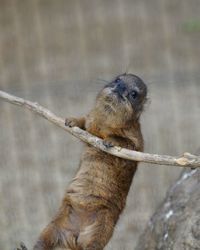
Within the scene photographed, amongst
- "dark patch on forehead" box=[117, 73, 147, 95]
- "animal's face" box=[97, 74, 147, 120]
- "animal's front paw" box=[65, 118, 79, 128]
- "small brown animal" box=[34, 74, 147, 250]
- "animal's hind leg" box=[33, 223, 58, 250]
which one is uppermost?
"dark patch on forehead" box=[117, 73, 147, 95]

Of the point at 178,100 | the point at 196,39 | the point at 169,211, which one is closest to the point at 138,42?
the point at 196,39

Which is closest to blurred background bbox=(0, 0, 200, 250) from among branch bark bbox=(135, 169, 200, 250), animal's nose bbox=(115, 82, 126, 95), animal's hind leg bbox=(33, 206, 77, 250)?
animal's nose bbox=(115, 82, 126, 95)

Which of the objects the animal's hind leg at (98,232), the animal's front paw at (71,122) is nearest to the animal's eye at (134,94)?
the animal's front paw at (71,122)

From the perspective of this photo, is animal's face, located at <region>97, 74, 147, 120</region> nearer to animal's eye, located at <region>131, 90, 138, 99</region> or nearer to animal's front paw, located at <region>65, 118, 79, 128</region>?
Result: animal's eye, located at <region>131, 90, 138, 99</region>

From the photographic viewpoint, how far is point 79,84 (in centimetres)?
1170

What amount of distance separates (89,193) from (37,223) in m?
3.03

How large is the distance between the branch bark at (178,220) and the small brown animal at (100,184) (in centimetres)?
36

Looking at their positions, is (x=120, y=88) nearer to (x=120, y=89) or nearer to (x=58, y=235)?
(x=120, y=89)

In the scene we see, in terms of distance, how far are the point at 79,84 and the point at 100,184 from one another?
5880 mm

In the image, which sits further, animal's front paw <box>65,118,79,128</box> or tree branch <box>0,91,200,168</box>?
animal's front paw <box>65,118,79,128</box>

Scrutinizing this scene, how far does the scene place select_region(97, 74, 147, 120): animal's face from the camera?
234 inches

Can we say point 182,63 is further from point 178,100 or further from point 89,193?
point 89,193

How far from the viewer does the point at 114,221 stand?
19.2 ft

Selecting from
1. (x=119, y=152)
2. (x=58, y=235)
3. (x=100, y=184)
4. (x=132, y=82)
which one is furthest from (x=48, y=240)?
(x=132, y=82)
